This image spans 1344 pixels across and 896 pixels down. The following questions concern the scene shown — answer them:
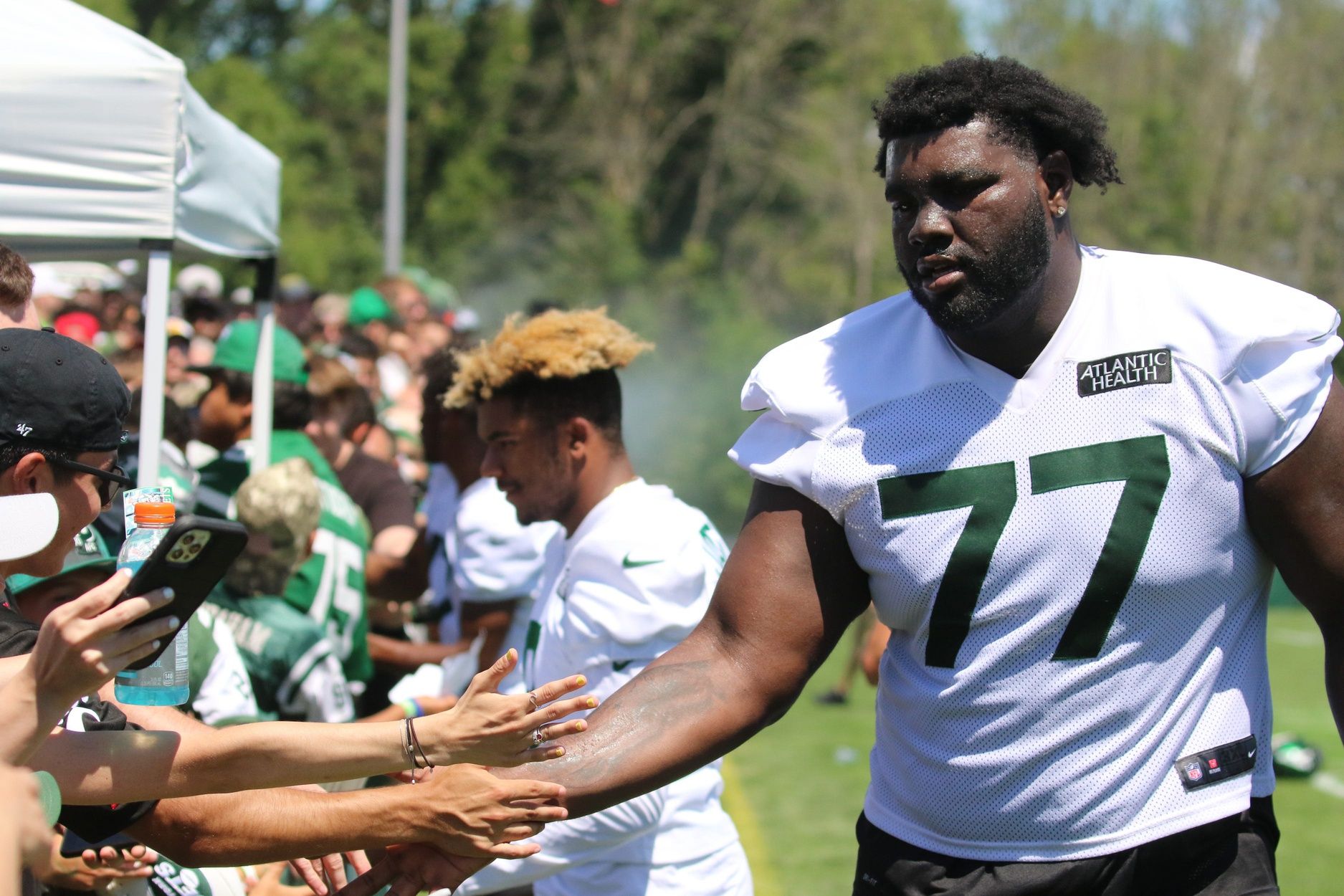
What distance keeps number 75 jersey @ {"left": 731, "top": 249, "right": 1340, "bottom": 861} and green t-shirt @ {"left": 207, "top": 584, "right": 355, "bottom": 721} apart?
227 centimetres

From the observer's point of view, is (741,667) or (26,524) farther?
(741,667)

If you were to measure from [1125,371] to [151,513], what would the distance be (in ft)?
5.33

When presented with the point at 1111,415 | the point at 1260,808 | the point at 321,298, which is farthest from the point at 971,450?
the point at 321,298

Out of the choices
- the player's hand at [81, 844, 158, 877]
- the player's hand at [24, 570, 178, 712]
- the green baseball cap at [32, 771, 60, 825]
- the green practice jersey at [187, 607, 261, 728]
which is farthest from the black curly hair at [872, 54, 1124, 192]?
the green practice jersey at [187, 607, 261, 728]

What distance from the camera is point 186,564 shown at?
1969mm

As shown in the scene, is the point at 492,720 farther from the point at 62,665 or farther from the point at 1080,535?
the point at 1080,535

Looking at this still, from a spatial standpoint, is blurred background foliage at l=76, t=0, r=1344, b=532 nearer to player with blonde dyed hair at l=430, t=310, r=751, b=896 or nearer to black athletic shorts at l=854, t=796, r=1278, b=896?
player with blonde dyed hair at l=430, t=310, r=751, b=896

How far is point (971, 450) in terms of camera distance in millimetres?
2582

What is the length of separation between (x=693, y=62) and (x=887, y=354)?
28533 millimetres

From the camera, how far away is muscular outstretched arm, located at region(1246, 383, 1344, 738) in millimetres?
2525

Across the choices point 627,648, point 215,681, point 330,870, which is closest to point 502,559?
point 215,681

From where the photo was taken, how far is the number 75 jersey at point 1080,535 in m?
2.52

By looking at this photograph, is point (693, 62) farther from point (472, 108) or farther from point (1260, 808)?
point (1260, 808)

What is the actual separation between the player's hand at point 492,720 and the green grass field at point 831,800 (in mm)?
4185
